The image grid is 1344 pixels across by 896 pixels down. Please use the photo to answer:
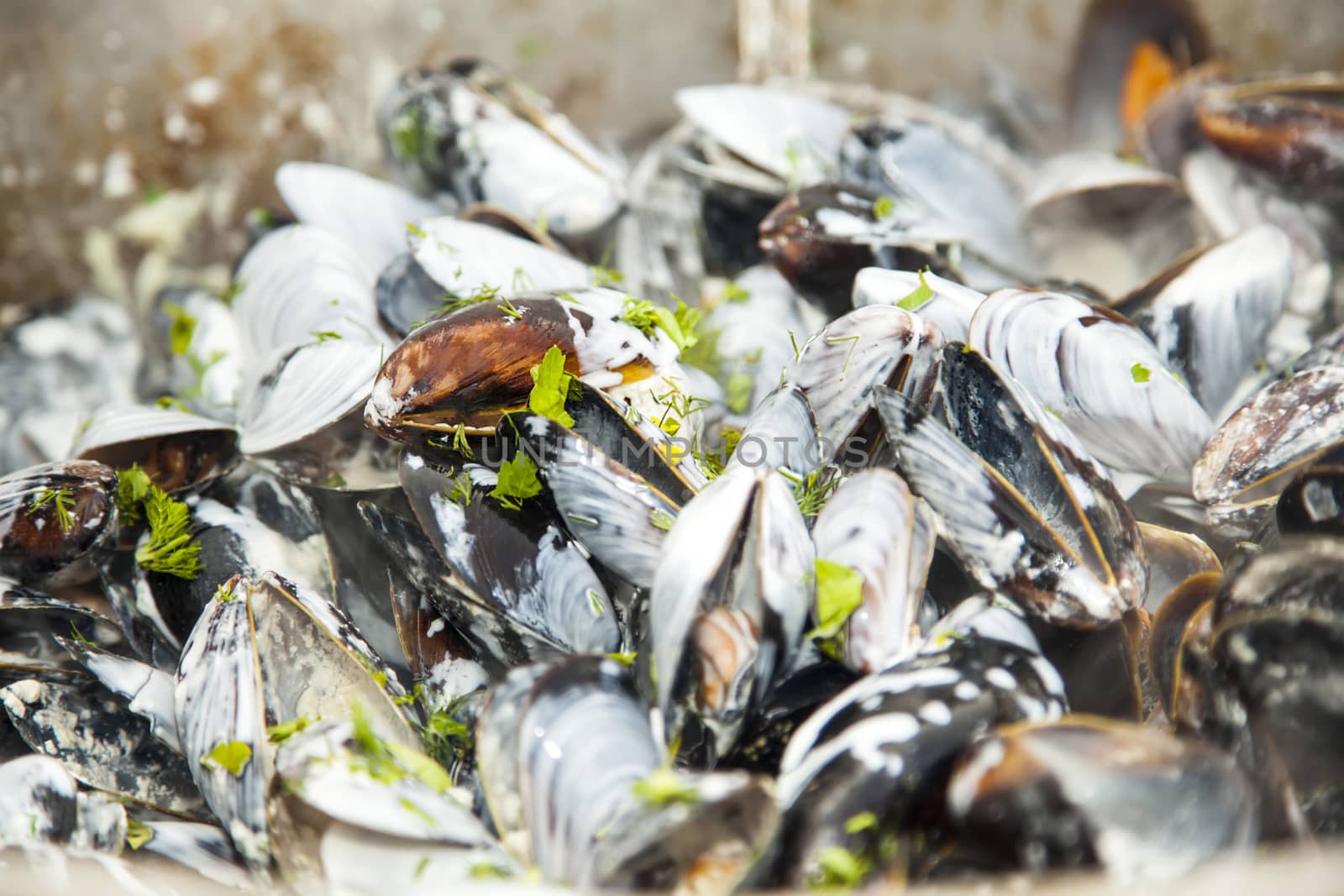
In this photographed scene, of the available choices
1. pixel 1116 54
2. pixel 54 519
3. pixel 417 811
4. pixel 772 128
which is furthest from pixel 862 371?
pixel 1116 54

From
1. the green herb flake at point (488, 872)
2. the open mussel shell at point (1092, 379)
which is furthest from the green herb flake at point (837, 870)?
the open mussel shell at point (1092, 379)

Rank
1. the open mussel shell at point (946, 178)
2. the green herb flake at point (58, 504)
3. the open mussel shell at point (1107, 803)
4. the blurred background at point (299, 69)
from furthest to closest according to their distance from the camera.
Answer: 1. the blurred background at point (299, 69)
2. the open mussel shell at point (946, 178)
3. the green herb flake at point (58, 504)
4. the open mussel shell at point (1107, 803)

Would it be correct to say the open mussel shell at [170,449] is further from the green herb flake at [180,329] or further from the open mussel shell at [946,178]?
the open mussel shell at [946,178]

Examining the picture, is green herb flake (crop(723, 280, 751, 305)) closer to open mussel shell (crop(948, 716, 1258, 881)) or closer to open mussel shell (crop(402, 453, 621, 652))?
open mussel shell (crop(402, 453, 621, 652))

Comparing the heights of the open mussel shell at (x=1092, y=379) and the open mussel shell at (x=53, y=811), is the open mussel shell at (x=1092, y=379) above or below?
above

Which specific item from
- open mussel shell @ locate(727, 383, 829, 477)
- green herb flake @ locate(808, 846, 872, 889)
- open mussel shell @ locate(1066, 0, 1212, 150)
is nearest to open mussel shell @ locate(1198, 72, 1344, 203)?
open mussel shell @ locate(1066, 0, 1212, 150)

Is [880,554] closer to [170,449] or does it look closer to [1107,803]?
[1107,803]
